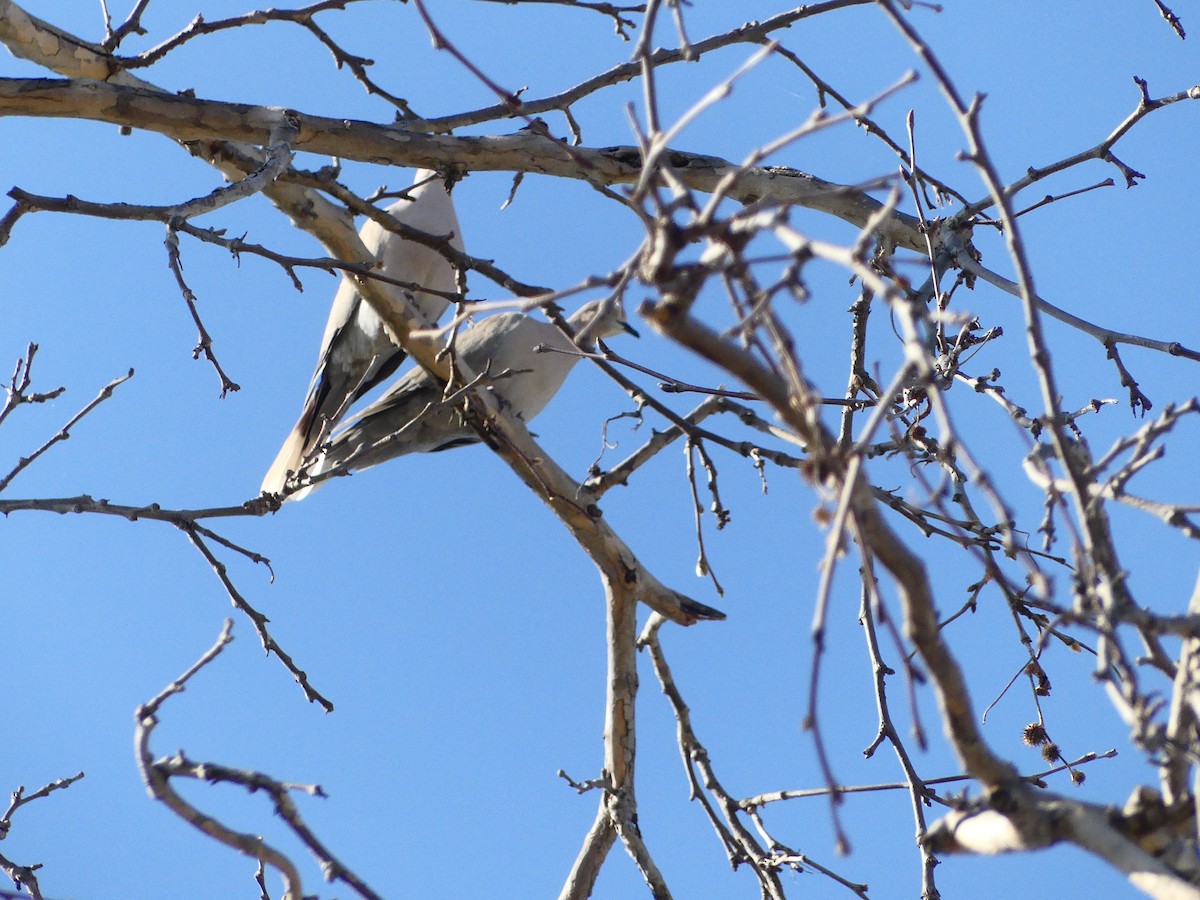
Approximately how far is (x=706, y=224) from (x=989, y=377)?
1.90 metres

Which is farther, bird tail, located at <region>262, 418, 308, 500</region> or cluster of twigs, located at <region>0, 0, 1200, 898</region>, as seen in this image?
bird tail, located at <region>262, 418, 308, 500</region>

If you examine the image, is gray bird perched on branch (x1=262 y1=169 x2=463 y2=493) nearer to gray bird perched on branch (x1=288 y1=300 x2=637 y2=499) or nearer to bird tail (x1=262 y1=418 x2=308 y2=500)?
bird tail (x1=262 y1=418 x2=308 y2=500)

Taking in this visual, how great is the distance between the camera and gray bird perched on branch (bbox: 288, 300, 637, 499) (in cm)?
427

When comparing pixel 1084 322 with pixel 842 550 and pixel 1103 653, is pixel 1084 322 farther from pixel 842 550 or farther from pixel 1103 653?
pixel 842 550

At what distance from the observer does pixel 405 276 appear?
183 inches

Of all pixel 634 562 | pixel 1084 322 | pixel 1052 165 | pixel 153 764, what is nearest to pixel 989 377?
pixel 1084 322

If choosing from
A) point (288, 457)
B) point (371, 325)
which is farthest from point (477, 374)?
point (288, 457)

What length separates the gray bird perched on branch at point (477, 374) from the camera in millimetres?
4273

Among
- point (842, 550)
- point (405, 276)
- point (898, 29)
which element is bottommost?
point (842, 550)

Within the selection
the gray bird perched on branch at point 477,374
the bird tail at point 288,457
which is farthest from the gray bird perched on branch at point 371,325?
the gray bird perched on branch at point 477,374

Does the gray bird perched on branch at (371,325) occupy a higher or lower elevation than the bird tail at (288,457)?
higher

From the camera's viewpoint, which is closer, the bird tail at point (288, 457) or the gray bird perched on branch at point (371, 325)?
the bird tail at point (288, 457)

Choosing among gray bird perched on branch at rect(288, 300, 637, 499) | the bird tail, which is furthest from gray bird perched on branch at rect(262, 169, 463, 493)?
gray bird perched on branch at rect(288, 300, 637, 499)

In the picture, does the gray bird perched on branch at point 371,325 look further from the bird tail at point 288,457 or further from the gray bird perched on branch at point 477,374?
the gray bird perched on branch at point 477,374
